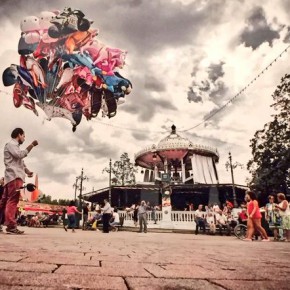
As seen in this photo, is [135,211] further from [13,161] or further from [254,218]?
[13,161]

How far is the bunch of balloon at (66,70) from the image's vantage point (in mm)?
14352

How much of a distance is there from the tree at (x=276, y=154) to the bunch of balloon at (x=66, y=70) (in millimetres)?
13423

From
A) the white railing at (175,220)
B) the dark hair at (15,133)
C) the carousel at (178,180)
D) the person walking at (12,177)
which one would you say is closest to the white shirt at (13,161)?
the person walking at (12,177)

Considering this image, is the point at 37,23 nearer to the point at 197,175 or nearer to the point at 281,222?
the point at 281,222

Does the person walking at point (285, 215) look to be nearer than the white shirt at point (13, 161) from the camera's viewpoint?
No

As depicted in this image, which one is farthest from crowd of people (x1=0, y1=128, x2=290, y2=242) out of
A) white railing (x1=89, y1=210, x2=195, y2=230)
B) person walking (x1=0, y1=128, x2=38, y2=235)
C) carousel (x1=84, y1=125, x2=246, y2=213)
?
carousel (x1=84, y1=125, x2=246, y2=213)

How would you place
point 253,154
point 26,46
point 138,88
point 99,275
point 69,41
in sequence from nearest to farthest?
point 99,275
point 26,46
point 69,41
point 138,88
point 253,154

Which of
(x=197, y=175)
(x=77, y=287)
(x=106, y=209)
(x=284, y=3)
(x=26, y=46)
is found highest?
(x=26, y=46)

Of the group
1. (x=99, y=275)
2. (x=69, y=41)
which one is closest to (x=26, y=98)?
(x=69, y=41)

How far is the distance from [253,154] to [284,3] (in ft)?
56.4

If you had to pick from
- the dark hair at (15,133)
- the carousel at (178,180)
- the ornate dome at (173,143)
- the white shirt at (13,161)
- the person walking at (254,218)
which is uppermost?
the ornate dome at (173,143)

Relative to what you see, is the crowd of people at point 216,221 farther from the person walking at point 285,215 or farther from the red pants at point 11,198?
the red pants at point 11,198

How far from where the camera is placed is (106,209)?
42.5ft

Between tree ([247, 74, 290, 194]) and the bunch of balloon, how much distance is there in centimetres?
1342
